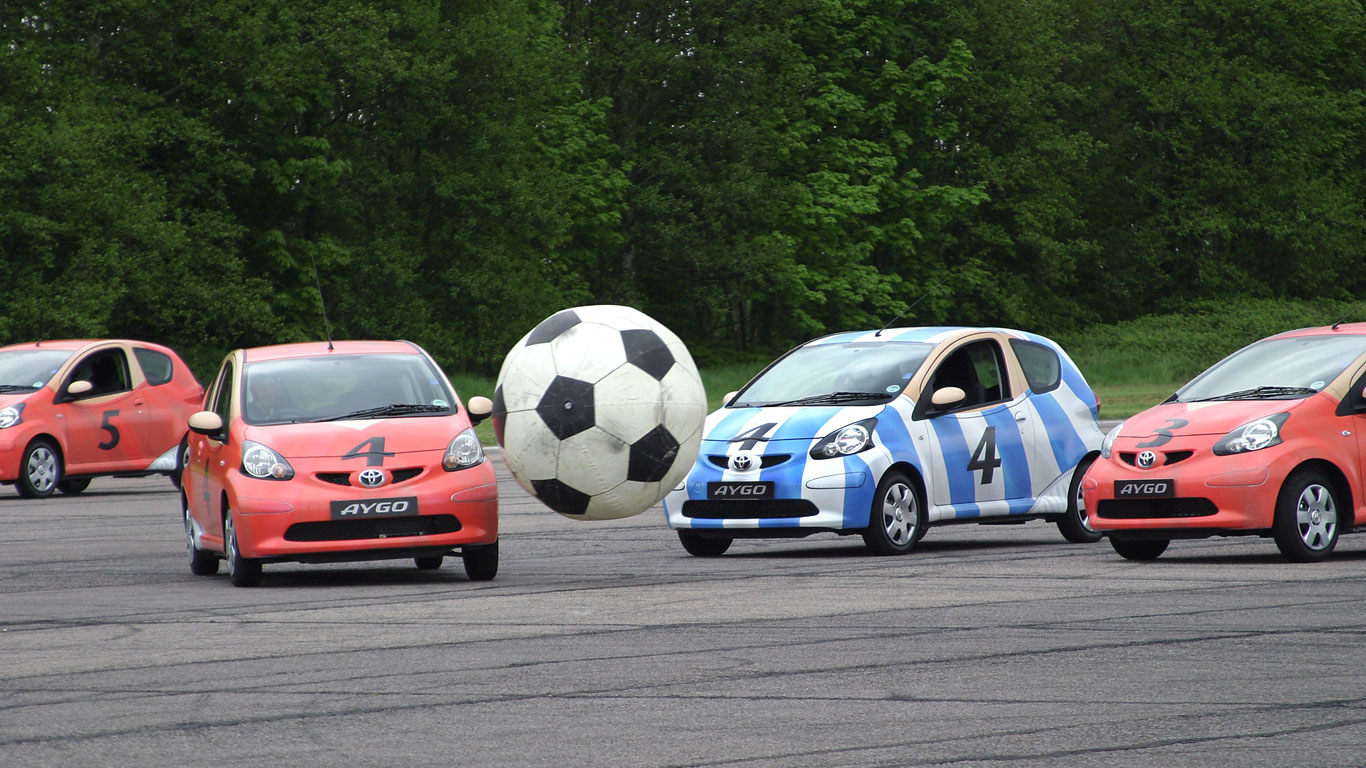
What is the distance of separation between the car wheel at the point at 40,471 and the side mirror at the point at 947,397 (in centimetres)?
1243

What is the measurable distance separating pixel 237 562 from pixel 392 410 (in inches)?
Answer: 58.6

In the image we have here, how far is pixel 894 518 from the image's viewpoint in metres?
14.3

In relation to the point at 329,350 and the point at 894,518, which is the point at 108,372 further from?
the point at 894,518

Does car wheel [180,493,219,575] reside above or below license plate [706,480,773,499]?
below

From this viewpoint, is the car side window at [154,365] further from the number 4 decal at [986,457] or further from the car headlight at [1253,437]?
the car headlight at [1253,437]

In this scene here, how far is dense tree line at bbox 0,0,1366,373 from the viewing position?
4509 centimetres

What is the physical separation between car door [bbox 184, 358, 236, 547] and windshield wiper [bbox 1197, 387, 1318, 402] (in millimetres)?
6963

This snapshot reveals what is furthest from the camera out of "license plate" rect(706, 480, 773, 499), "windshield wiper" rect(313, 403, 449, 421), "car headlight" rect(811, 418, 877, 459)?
"car headlight" rect(811, 418, 877, 459)

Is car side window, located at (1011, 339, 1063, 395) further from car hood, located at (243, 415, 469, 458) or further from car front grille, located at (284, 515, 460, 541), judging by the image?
car front grille, located at (284, 515, 460, 541)

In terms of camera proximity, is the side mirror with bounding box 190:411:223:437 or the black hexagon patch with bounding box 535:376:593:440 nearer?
the black hexagon patch with bounding box 535:376:593:440

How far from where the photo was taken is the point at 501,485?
77.9 feet

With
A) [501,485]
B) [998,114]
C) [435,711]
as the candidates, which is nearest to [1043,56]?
[998,114]

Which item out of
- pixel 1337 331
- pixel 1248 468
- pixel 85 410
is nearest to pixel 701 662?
pixel 1248 468

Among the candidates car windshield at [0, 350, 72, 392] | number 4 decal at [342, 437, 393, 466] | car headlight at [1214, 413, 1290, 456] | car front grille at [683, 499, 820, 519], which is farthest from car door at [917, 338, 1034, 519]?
car windshield at [0, 350, 72, 392]
